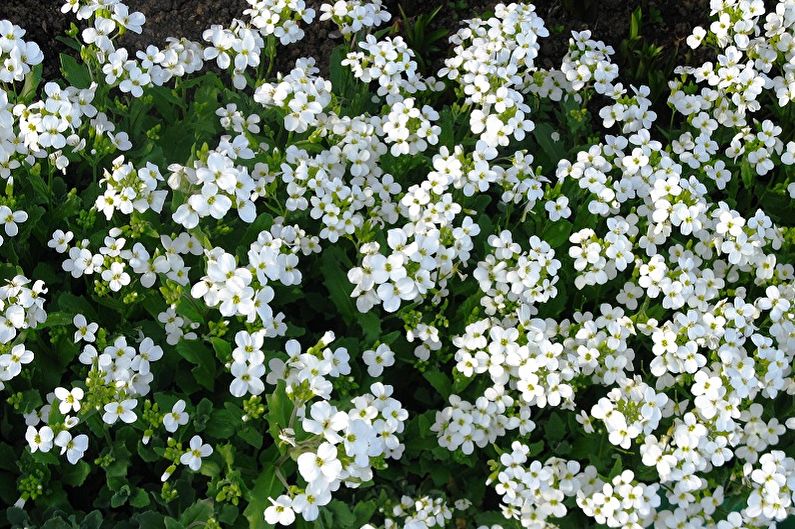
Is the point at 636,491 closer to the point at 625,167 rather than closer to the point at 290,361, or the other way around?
the point at 290,361

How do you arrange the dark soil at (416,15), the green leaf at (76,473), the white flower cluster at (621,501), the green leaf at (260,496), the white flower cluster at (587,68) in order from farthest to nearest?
→ the dark soil at (416,15) < the white flower cluster at (587,68) < the green leaf at (76,473) < the white flower cluster at (621,501) < the green leaf at (260,496)

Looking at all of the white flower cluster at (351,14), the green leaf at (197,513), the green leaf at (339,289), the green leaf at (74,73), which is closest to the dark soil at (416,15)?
the white flower cluster at (351,14)

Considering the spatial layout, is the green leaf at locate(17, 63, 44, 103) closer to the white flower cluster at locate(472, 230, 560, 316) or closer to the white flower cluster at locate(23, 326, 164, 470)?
the white flower cluster at locate(23, 326, 164, 470)

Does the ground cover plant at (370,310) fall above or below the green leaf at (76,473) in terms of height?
above

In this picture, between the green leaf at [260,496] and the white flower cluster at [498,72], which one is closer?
the green leaf at [260,496]

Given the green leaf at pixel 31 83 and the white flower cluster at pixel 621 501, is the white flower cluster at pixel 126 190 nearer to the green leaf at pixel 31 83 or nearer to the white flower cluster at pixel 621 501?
the green leaf at pixel 31 83

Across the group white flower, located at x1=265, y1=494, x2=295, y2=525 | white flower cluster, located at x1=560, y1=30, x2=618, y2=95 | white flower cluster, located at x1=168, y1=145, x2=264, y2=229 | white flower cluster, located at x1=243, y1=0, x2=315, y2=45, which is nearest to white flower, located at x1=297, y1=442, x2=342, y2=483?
white flower, located at x1=265, y1=494, x2=295, y2=525

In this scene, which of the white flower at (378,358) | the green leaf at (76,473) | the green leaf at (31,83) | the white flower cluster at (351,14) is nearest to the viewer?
the green leaf at (76,473)
